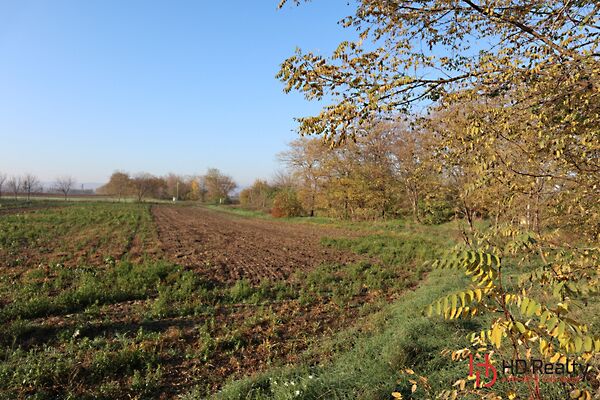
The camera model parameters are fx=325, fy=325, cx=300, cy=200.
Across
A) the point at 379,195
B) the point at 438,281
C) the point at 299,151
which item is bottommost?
the point at 438,281

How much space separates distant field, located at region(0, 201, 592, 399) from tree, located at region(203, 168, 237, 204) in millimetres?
71093

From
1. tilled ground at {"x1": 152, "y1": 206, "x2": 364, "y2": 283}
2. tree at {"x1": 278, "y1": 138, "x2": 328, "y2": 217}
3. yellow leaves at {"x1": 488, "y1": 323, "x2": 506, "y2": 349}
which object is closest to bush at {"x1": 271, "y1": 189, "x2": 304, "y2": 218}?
tree at {"x1": 278, "y1": 138, "x2": 328, "y2": 217}

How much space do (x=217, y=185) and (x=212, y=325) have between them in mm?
80743

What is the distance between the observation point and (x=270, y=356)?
18.2 feet

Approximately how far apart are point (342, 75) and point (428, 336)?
13.0 ft

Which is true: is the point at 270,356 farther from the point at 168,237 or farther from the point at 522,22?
the point at 168,237

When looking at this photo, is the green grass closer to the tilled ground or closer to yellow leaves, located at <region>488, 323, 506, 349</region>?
yellow leaves, located at <region>488, 323, 506, 349</region>

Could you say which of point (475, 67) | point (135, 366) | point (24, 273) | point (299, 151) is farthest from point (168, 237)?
point (299, 151)

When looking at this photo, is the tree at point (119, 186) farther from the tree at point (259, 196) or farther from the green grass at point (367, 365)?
the green grass at point (367, 365)

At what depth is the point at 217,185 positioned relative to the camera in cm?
8462

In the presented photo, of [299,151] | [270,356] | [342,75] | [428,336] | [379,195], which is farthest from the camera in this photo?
[299,151]

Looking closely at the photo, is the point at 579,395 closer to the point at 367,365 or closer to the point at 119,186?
the point at 367,365

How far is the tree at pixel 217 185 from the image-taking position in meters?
83.9

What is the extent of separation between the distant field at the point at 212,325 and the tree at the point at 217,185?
233 feet
